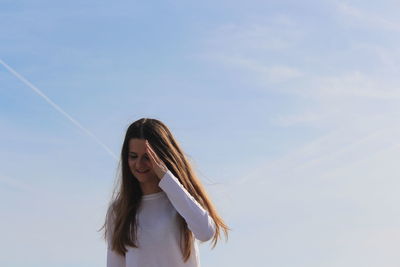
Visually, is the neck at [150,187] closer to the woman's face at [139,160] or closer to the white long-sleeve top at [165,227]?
the white long-sleeve top at [165,227]

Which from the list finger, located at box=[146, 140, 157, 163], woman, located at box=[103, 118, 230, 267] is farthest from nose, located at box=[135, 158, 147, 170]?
finger, located at box=[146, 140, 157, 163]

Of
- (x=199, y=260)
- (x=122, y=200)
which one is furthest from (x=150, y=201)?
(x=199, y=260)

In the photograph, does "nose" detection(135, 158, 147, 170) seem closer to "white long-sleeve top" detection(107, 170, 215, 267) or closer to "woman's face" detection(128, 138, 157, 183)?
"woman's face" detection(128, 138, 157, 183)

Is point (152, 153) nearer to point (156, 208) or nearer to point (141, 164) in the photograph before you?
point (141, 164)

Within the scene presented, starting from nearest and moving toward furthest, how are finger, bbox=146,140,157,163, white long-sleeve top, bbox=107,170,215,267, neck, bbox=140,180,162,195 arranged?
white long-sleeve top, bbox=107,170,215,267 < finger, bbox=146,140,157,163 < neck, bbox=140,180,162,195

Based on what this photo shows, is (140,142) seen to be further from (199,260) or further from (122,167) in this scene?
(199,260)

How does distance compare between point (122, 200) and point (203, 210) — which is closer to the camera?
point (203, 210)

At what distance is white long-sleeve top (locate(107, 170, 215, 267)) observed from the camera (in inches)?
280

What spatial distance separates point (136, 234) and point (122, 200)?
0.41 metres

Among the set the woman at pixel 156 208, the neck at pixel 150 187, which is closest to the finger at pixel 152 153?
the woman at pixel 156 208

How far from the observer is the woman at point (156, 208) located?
7.19 meters

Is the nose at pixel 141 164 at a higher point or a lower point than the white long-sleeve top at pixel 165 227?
higher

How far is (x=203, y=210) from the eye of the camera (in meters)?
7.18

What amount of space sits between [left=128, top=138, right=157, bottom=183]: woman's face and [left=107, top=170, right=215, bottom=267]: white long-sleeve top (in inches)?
9.5
